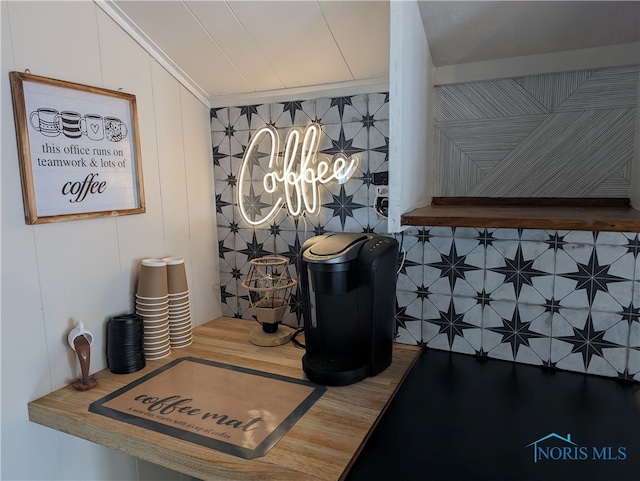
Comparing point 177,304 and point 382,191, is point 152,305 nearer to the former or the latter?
point 177,304

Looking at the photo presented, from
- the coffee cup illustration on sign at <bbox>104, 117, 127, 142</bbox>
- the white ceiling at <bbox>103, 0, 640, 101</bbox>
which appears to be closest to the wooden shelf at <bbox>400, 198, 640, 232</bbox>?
the white ceiling at <bbox>103, 0, 640, 101</bbox>

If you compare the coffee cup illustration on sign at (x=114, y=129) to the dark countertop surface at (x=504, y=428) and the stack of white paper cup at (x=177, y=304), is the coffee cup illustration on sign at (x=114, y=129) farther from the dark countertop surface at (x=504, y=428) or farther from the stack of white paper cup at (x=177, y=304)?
the dark countertop surface at (x=504, y=428)

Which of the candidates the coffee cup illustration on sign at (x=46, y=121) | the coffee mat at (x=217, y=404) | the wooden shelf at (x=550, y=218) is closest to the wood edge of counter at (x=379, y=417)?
the coffee mat at (x=217, y=404)

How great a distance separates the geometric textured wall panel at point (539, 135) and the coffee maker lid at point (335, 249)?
38cm

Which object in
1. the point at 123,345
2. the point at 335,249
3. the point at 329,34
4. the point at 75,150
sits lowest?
the point at 123,345

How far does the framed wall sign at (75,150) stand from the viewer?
1.06 meters

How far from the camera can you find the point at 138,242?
139 centimetres

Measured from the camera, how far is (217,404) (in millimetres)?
1076

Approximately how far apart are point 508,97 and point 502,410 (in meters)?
0.88

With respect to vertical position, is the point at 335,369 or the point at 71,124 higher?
the point at 71,124

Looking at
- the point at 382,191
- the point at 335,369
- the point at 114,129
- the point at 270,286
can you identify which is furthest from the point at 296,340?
the point at 114,129

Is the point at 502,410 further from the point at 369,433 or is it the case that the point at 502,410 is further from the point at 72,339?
the point at 72,339

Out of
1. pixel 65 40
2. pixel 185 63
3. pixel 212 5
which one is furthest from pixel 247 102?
pixel 65 40

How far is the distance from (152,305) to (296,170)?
2.18ft
